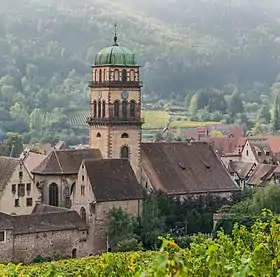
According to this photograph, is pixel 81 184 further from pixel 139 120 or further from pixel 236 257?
pixel 236 257

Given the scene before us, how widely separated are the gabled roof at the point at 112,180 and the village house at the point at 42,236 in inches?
92.0

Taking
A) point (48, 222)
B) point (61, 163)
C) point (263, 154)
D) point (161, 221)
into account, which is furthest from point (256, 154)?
point (48, 222)

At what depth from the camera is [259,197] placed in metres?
66.2

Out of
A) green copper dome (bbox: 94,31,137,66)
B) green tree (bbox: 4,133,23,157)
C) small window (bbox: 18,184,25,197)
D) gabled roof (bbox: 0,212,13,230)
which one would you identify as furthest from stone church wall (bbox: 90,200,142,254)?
green tree (bbox: 4,133,23,157)

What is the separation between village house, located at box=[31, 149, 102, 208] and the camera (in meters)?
65.9

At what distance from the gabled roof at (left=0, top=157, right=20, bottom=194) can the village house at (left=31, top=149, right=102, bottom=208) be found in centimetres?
399

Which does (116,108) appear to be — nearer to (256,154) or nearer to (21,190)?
(21,190)

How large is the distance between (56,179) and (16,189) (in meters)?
5.11

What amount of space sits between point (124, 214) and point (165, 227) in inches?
167

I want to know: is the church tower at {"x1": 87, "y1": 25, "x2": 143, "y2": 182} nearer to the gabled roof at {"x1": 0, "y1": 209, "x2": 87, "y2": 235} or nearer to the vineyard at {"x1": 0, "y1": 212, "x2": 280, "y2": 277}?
the gabled roof at {"x1": 0, "y1": 209, "x2": 87, "y2": 235}

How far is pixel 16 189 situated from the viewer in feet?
201

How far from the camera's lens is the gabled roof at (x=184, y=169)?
228 ft

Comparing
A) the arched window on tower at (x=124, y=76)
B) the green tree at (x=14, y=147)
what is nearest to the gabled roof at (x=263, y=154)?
the green tree at (x=14, y=147)

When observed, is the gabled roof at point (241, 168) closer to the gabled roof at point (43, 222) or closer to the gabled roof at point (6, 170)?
the gabled roof at point (43, 222)
